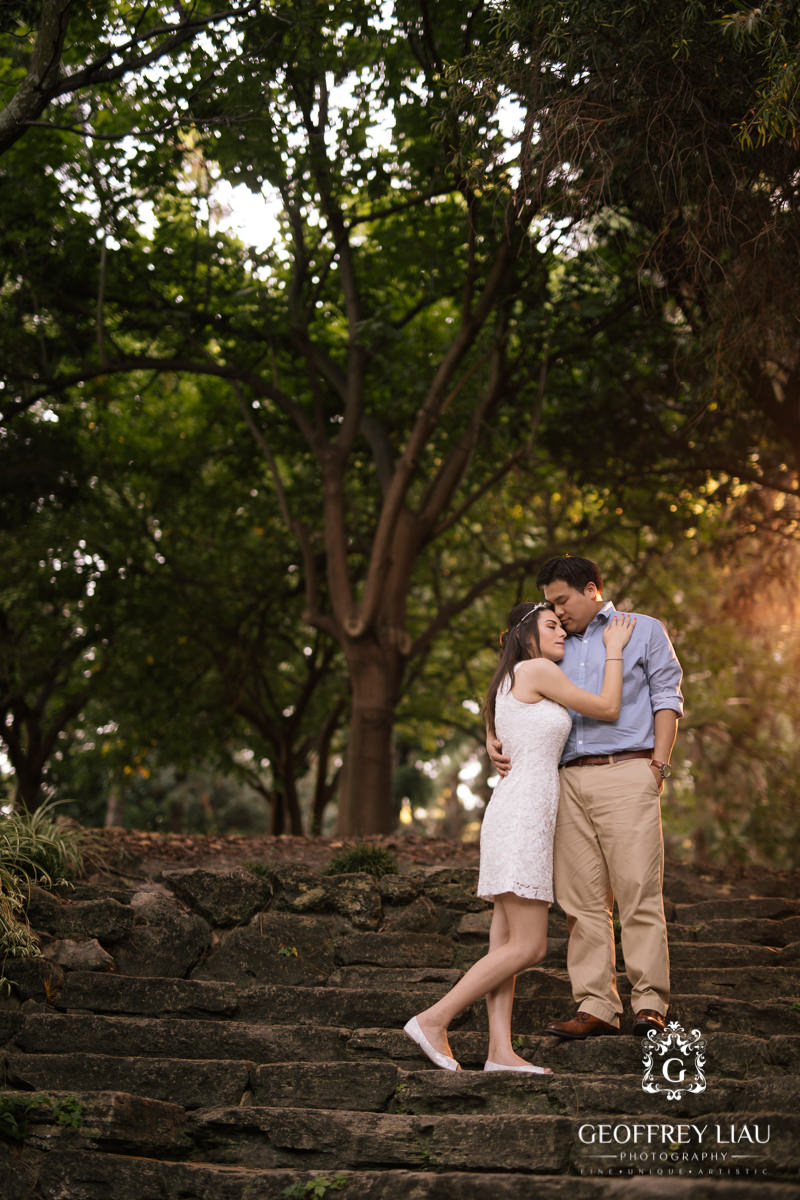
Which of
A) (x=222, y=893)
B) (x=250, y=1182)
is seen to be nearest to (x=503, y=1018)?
(x=250, y=1182)

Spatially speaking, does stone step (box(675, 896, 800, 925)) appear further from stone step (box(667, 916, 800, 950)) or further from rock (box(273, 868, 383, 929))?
rock (box(273, 868, 383, 929))

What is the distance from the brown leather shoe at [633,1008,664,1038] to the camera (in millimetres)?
4441

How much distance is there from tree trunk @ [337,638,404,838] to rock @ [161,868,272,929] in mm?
4274

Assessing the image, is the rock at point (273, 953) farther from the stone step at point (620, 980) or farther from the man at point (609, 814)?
the man at point (609, 814)

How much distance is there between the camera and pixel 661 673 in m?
5.01

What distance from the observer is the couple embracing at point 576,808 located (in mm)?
4453

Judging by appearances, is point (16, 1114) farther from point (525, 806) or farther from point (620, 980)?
point (620, 980)

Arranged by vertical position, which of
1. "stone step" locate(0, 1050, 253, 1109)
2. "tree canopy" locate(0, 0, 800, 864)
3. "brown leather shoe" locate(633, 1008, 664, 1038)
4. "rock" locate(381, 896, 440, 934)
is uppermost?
"tree canopy" locate(0, 0, 800, 864)

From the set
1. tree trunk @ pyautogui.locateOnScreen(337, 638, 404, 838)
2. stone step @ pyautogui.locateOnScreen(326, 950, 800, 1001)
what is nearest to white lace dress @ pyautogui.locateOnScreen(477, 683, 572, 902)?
stone step @ pyautogui.locateOnScreen(326, 950, 800, 1001)

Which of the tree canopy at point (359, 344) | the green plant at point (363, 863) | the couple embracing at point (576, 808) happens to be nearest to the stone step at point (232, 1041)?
the couple embracing at point (576, 808)

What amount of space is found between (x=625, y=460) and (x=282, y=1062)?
9065mm

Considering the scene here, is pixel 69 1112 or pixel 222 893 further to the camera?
pixel 222 893

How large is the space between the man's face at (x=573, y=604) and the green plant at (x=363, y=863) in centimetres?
287

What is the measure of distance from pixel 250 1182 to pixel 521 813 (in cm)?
187
